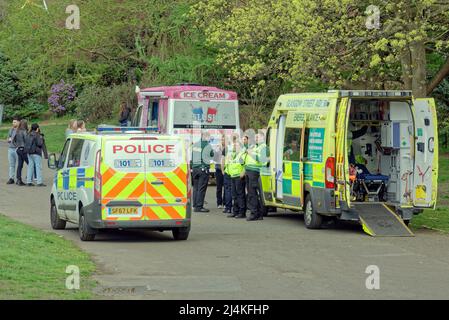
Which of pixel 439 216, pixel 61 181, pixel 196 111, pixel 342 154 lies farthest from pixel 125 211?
pixel 196 111

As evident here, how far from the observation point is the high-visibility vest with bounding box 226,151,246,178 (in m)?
24.1

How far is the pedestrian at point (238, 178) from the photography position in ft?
79.1

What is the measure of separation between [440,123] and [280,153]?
59.4 ft

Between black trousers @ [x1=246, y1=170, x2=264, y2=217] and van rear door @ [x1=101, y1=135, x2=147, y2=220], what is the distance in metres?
5.01

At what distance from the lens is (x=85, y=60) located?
54062mm

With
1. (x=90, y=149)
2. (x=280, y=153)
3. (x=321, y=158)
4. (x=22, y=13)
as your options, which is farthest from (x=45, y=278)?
(x=22, y=13)

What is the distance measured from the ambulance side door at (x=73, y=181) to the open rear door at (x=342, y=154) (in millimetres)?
4661

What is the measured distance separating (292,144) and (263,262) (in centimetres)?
674

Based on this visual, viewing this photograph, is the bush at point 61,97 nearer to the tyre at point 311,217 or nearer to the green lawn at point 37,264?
the tyre at point 311,217

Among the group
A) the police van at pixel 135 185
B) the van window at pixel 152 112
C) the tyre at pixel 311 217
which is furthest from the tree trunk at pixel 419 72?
the police van at pixel 135 185

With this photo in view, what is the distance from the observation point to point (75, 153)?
20.4 metres

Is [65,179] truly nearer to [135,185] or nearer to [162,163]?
[135,185]

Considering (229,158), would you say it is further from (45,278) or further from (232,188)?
(45,278)

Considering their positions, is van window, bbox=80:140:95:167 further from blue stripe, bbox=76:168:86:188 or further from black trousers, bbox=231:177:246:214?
black trousers, bbox=231:177:246:214
